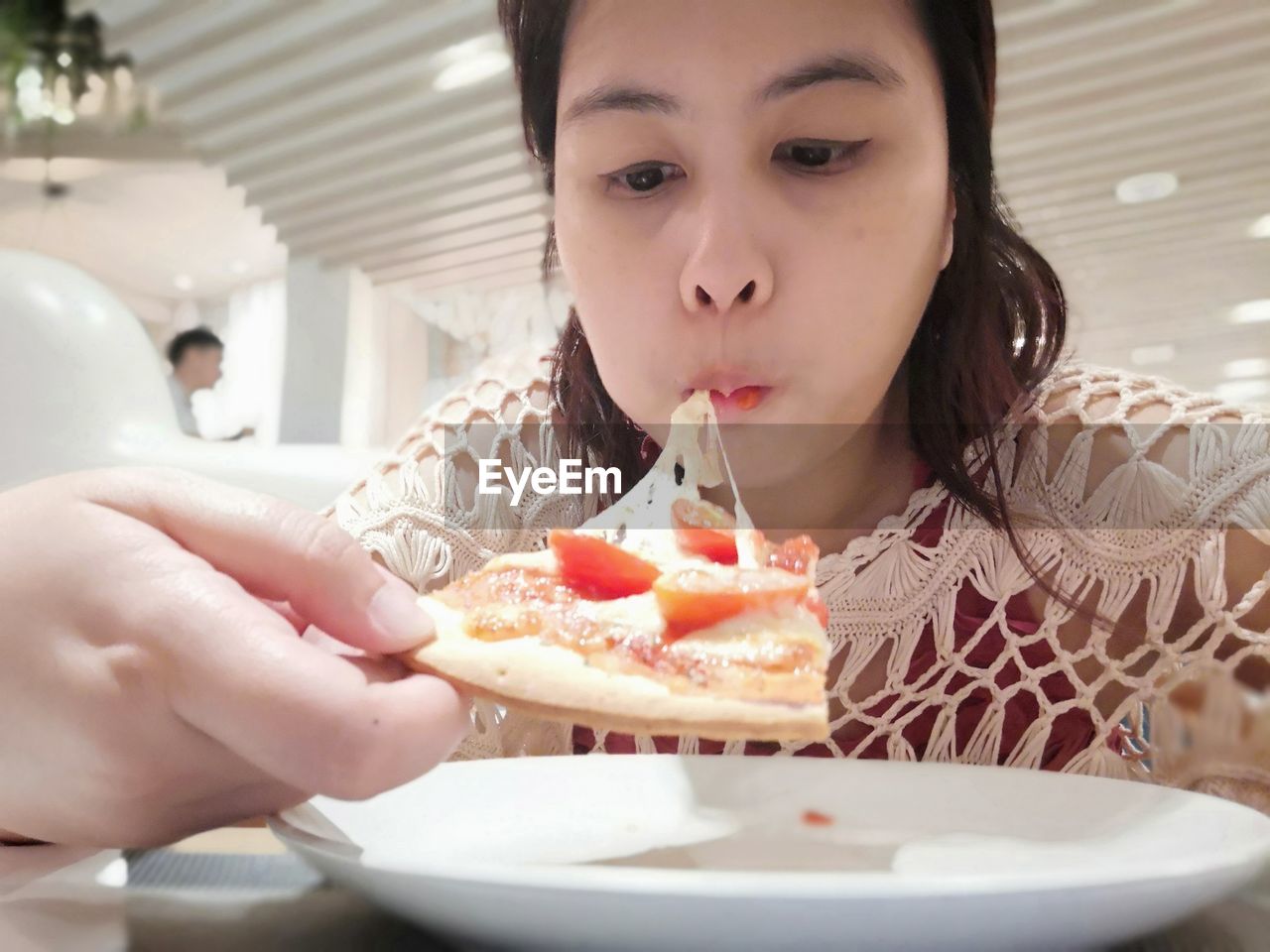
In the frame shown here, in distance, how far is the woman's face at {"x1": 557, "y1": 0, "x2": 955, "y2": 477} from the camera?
0.53 metres

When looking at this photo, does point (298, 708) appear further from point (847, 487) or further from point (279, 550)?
point (847, 487)

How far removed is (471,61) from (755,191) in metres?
0.44

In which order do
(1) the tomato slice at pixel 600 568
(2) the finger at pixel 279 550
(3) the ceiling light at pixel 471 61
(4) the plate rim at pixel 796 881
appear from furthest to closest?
(3) the ceiling light at pixel 471 61
(1) the tomato slice at pixel 600 568
(2) the finger at pixel 279 550
(4) the plate rim at pixel 796 881

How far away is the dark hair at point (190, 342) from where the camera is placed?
884mm

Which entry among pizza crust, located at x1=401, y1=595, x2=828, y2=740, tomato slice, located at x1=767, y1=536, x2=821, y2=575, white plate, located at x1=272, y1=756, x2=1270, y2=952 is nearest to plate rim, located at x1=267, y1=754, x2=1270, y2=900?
white plate, located at x1=272, y1=756, x2=1270, y2=952

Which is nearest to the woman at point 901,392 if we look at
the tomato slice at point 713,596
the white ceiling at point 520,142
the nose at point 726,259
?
the nose at point 726,259

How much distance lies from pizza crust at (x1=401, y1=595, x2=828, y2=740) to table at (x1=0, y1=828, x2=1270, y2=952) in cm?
8

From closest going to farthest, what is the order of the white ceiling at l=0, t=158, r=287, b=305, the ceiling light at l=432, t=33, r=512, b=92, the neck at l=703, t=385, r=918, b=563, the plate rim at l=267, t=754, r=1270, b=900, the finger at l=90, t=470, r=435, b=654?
the plate rim at l=267, t=754, r=1270, b=900, the finger at l=90, t=470, r=435, b=654, the neck at l=703, t=385, r=918, b=563, the ceiling light at l=432, t=33, r=512, b=92, the white ceiling at l=0, t=158, r=287, b=305

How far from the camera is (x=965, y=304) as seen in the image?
2.21 ft

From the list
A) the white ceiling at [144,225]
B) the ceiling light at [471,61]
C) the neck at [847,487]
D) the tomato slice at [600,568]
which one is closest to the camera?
the tomato slice at [600,568]

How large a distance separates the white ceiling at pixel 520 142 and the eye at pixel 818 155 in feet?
0.80

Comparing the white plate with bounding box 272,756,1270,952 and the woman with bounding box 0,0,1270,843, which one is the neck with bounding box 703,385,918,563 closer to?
the woman with bounding box 0,0,1270,843

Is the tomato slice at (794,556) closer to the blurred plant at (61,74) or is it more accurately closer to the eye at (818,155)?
the eye at (818,155)

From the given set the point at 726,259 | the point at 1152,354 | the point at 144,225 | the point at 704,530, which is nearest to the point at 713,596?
the point at 704,530
